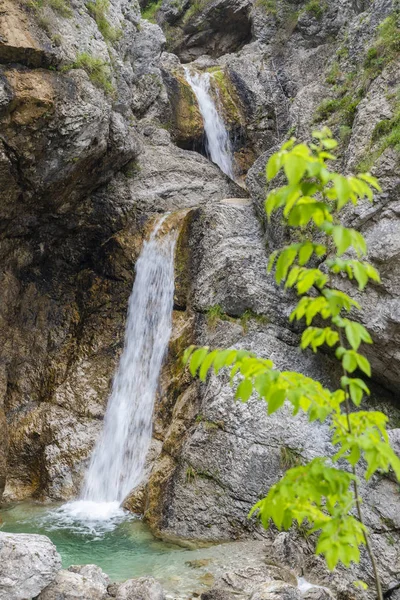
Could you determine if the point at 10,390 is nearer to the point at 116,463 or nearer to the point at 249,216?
the point at 116,463

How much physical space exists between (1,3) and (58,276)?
6.02 meters

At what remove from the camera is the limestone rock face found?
4891 mm

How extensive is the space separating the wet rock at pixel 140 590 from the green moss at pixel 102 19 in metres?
13.0

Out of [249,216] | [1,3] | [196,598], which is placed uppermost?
[1,3]

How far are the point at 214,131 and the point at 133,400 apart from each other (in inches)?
415

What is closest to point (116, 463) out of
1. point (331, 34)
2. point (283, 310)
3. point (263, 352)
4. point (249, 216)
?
point (263, 352)

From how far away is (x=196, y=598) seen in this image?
18.6 feet

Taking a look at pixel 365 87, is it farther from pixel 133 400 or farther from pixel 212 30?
pixel 212 30

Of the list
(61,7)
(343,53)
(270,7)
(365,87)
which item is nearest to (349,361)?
(365,87)

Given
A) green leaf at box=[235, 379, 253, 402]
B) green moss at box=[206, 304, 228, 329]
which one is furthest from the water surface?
green leaf at box=[235, 379, 253, 402]

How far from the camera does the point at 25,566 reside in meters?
5.05

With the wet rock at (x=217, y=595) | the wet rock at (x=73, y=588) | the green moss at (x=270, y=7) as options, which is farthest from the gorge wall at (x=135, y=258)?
the green moss at (x=270, y=7)

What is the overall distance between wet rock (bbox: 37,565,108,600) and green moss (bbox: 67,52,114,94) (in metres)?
10.0

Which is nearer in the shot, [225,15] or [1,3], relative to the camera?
[1,3]
